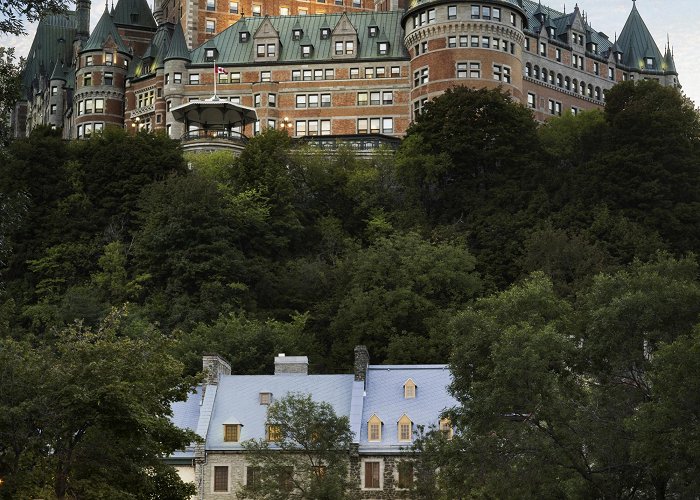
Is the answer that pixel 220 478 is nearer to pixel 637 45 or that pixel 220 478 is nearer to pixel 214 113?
pixel 214 113

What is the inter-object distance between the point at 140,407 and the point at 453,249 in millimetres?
50236

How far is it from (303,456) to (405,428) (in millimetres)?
7712

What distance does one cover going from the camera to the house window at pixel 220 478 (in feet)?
237

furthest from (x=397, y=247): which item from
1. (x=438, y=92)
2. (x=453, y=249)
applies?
(x=438, y=92)

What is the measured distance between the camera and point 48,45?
17750 centimetres

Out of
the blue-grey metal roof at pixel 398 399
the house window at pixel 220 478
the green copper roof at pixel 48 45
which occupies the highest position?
the green copper roof at pixel 48 45

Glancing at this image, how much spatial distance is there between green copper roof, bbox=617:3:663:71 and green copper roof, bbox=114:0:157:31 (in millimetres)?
44174

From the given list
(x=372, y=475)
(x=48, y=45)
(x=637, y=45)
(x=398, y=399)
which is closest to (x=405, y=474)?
(x=372, y=475)

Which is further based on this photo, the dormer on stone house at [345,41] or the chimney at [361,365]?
the dormer on stone house at [345,41]

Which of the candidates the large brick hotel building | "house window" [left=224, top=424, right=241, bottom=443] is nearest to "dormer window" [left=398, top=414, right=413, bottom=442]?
"house window" [left=224, top=424, right=241, bottom=443]

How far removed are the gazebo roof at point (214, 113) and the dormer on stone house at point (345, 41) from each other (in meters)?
15.1

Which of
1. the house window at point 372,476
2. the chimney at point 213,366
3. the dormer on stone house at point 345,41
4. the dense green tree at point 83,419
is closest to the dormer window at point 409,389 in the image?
the house window at point 372,476

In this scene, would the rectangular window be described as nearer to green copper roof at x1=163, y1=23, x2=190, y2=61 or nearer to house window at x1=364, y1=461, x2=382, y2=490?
house window at x1=364, y1=461, x2=382, y2=490

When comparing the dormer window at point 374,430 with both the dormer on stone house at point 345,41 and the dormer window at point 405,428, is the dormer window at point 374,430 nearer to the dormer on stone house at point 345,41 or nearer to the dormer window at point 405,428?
the dormer window at point 405,428
